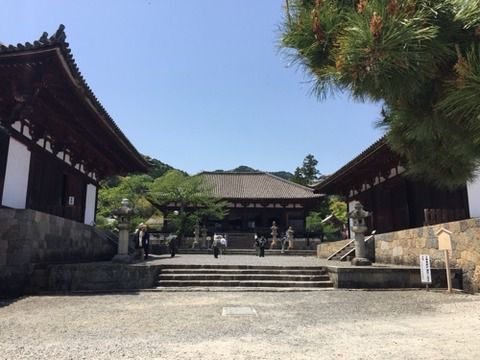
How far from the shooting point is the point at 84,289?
32.9ft

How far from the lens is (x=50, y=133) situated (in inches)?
480

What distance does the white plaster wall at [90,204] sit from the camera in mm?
17388

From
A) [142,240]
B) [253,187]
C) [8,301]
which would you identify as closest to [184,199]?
[253,187]

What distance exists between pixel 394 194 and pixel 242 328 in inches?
556

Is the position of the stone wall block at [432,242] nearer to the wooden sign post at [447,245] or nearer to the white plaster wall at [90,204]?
the wooden sign post at [447,245]

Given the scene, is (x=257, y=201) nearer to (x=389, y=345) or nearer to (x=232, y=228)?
(x=232, y=228)

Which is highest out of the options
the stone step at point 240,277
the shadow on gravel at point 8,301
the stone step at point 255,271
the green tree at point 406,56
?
the green tree at point 406,56

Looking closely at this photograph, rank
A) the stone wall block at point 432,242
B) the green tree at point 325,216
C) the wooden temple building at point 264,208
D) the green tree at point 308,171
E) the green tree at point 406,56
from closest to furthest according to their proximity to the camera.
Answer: the green tree at point 406,56 → the stone wall block at point 432,242 → the wooden temple building at point 264,208 → the green tree at point 325,216 → the green tree at point 308,171

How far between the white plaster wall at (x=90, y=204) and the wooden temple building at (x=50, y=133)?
17.5 inches

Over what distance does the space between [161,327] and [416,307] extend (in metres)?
5.01

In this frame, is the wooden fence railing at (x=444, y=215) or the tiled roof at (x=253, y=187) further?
the tiled roof at (x=253, y=187)

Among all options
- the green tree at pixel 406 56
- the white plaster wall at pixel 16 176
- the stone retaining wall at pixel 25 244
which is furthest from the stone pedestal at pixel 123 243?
the green tree at pixel 406 56

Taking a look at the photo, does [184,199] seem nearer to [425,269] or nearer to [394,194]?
[394,194]

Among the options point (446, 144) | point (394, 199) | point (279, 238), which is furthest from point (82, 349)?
point (279, 238)
